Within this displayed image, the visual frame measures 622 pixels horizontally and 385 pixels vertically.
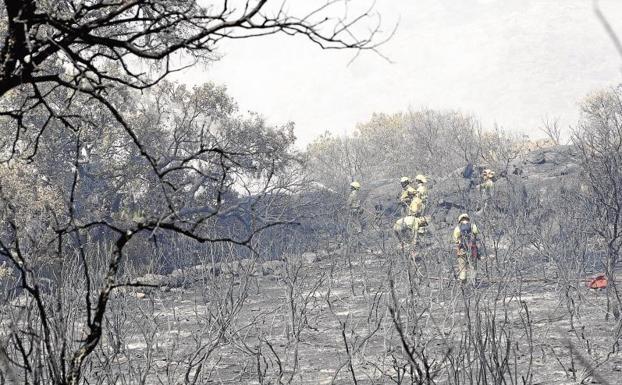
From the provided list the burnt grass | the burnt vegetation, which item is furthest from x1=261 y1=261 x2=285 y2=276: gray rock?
the burnt grass

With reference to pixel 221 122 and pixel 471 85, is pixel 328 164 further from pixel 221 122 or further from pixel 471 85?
pixel 471 85

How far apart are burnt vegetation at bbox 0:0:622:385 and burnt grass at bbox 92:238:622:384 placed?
0.20ft

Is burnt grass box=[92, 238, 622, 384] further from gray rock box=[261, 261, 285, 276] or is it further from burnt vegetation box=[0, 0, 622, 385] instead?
gray rock box=[261, 261, 285, 276]

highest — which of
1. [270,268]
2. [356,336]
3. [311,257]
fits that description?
[311,257]

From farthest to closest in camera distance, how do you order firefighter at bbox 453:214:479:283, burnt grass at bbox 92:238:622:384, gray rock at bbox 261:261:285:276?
gray rock at bbox 261:261:285:276, firefighter at bbox 453:214:479:283, burnt grass at bbox 92:238:622:384

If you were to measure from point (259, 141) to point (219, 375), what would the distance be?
15.2 meters

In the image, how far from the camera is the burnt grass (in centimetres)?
584

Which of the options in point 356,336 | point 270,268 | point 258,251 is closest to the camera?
point 356,336

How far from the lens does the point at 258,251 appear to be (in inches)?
647

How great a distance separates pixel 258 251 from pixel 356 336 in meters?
10.0

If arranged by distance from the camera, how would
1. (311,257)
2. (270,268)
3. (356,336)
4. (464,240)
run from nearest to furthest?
(356,336), (464,240), (270,268), (311,257)

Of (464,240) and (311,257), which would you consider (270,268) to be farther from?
(464,240)

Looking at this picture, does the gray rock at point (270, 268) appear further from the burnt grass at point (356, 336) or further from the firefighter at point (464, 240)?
the firefighter at point (464, 240)

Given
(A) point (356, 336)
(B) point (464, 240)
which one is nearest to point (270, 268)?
(B) point (464, 240)
